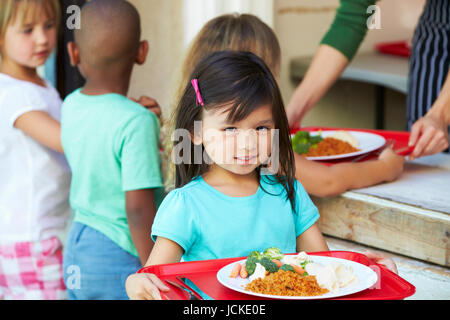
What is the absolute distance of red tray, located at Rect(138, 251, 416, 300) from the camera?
0.93m

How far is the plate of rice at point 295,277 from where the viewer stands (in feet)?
3.01

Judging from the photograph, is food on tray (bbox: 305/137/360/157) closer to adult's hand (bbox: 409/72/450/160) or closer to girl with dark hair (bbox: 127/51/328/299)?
adult's hand (bbox: 409/72/450/160)

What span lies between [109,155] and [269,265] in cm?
75

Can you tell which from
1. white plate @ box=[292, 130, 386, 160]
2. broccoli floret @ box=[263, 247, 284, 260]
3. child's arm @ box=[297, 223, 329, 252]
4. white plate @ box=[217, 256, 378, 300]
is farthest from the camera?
white plate @ box=[292, 130, 386, 160]

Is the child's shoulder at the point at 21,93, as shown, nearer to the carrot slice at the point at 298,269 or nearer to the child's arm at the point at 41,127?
the child's arm at the point at 41,127

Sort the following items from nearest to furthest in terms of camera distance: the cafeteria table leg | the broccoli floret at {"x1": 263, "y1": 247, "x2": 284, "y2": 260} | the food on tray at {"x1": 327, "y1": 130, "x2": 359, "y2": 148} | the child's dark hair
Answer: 1. the broccoli floret at {"x1": 263, "y1": 247, "x2": 284, "y2": 260}
2. the child's dark hair
3. the food on tray at {"x1": 327, "y1": 130, "x2": 359, "y2": 148}
4. the cafeteria table leg

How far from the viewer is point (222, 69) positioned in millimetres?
1171

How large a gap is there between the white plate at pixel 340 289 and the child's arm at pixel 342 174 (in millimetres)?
490

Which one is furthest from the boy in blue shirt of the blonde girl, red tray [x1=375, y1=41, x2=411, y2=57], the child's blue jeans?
red tray [x1=375, y1=41, x2=411, y2=57]

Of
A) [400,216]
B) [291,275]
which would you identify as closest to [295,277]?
[291,275]

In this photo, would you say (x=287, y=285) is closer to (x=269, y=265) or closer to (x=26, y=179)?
(x=269, y=265)

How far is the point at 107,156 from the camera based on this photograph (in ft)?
5.32

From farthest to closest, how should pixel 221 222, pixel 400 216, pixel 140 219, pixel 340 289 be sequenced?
pixel 140 219
pixel 400 216
pixel 221 222
pixel 340 289

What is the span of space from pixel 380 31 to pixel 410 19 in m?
0.25
